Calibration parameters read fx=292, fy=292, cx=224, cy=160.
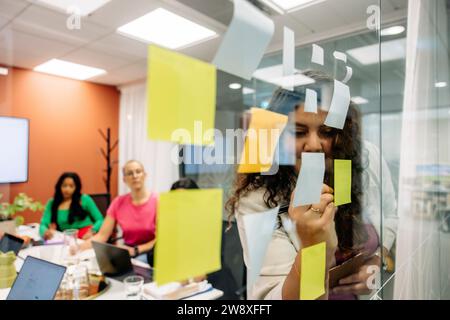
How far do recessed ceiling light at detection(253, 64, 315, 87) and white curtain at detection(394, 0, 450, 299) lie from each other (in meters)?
0.63

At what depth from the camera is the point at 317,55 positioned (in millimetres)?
500

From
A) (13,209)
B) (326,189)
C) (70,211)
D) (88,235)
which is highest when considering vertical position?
(326,189)

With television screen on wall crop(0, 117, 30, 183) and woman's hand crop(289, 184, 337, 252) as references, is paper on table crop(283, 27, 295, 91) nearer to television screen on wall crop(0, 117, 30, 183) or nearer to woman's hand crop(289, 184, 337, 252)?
woman's hand crop(289, 184, 337, 252)

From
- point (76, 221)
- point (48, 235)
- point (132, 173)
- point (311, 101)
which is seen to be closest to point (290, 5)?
point (311, 101)

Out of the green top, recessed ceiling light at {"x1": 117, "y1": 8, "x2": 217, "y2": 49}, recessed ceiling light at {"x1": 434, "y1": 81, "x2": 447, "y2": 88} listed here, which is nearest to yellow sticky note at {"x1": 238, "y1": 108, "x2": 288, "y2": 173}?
recessed ceiling light at {"x1": 117, "y1": 8, "x2": 217, "y2": 49}

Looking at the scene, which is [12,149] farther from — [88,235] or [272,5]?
[88,235]

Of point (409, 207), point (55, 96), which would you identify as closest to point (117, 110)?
point (55, 96)

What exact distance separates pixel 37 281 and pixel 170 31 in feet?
1.99

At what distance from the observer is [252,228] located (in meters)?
0.39

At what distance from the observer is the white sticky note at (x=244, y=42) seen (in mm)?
342

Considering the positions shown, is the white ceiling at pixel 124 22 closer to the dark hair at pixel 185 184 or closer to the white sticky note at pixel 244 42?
the white sticky note at pixel 244 42

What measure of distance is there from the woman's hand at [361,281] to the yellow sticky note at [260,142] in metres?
0.35

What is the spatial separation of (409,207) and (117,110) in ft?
8.73

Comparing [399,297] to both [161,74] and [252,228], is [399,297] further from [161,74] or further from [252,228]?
[161,74]
